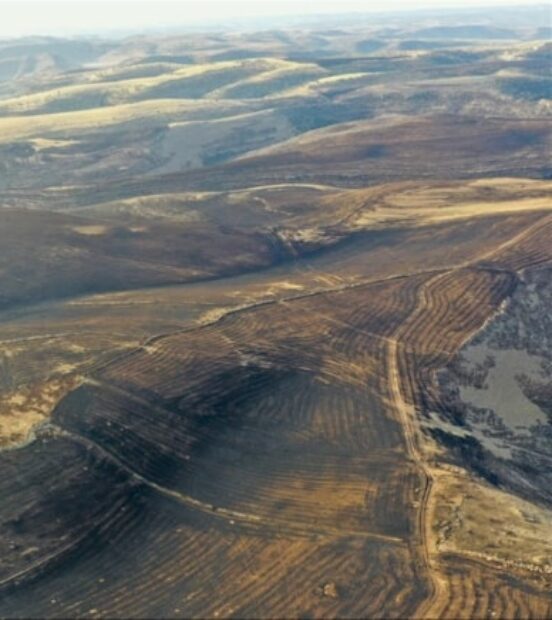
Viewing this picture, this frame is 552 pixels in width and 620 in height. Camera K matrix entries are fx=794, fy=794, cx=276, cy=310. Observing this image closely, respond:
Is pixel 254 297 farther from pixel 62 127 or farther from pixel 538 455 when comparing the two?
pixel 62 127

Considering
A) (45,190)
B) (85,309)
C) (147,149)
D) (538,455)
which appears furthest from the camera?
(147,149)

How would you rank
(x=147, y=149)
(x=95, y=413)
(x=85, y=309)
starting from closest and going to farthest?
(x=95, y=413) → (x=85, y=309) → (x=147, y=149)

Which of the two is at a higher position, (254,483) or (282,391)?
(282,391)

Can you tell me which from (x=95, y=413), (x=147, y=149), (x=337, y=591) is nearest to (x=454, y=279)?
(x=95, y=413)

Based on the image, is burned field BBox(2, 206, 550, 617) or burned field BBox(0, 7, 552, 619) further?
burned field BBox(0, 7, 552, 619)

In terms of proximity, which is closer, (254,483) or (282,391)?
(254,483)

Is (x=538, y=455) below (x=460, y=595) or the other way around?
below

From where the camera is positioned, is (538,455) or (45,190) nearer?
(538,455)

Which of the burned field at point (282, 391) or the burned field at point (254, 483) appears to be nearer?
the burned field at point (254, 483)
